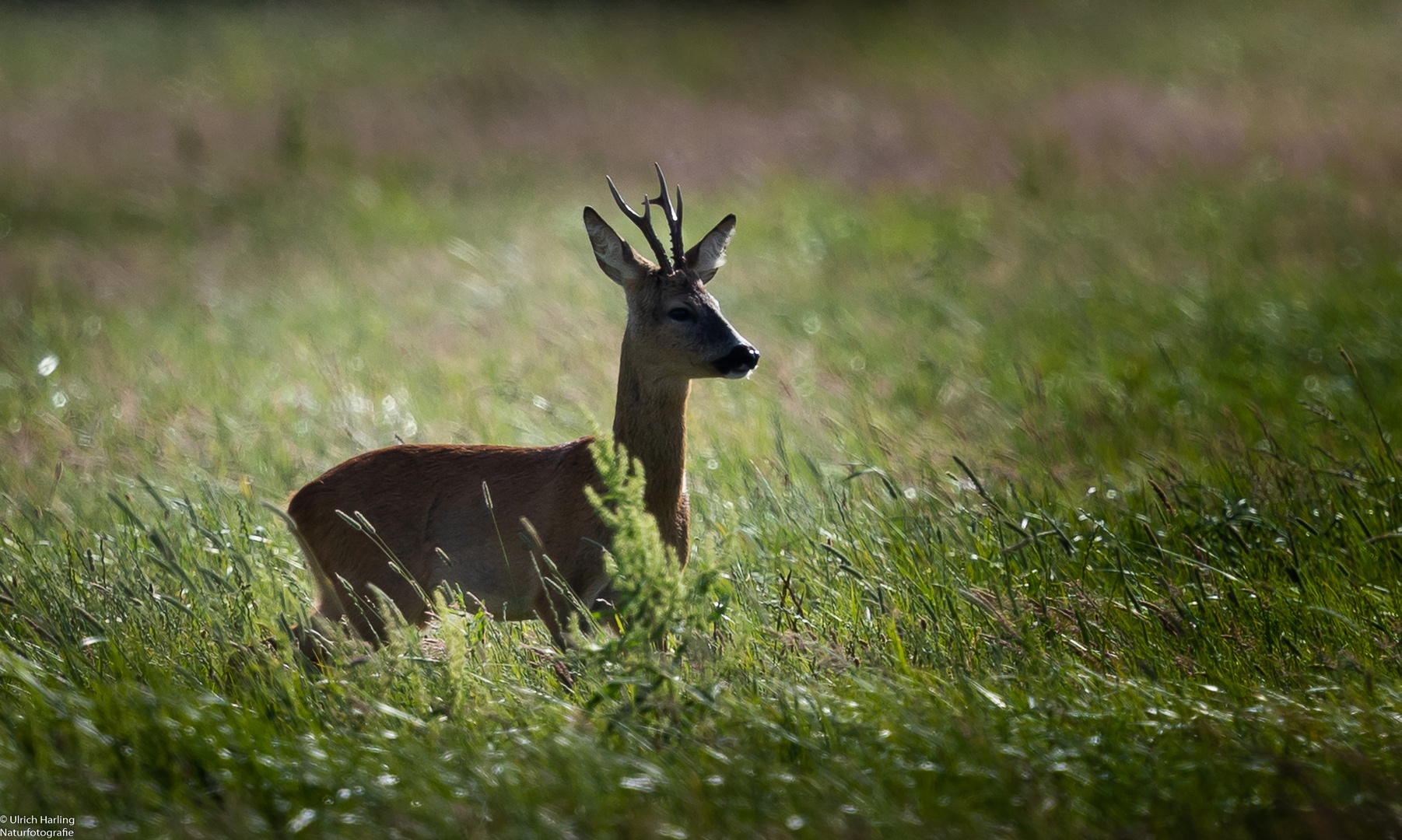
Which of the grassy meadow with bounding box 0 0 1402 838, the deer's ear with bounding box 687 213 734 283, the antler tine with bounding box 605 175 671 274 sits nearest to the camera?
the grassy meadow with bounding box 0 0 1402 838

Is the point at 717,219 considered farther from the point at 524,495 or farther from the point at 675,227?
the point at 524,495

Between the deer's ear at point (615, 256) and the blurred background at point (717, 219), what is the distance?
131 centimetres

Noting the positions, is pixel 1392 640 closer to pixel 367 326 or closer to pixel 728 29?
pixel 367 326

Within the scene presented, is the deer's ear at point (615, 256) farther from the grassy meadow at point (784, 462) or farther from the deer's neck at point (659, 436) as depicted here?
the grassy meadow at point (784, 462)

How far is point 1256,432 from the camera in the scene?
5.61 metres

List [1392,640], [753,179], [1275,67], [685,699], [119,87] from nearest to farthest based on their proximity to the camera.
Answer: [685,699], [1392,640], [753,179], [1275,67], [119,87]

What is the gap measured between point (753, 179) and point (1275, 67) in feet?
Result: 27.4

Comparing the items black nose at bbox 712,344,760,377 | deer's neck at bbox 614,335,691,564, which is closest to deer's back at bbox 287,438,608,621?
deer's neck at bbox 614,335,691,564

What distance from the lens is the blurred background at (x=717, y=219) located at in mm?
6336

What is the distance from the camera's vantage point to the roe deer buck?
13.2ft

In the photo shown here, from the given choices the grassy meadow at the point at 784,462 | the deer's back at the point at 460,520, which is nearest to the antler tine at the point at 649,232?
the deer's back at the point at 460,520

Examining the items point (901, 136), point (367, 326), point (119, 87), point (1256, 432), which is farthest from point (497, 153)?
point (1256, 432)

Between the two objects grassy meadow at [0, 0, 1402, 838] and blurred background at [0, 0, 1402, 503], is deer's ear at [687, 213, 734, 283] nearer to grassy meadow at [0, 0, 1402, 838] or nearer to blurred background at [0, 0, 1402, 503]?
grassy meadow at [0, 0, 1402, 838]

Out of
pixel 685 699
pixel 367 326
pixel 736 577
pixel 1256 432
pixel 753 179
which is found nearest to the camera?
pixel 685 699
